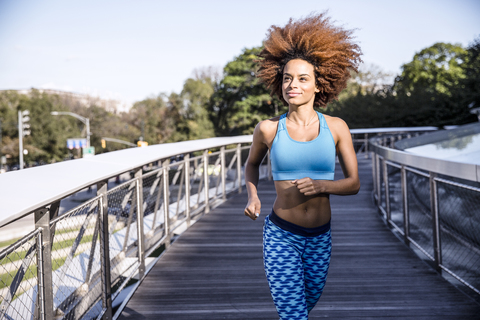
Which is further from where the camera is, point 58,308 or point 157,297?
point 157,297

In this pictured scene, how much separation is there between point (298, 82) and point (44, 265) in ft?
4.69

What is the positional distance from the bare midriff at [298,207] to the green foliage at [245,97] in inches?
1495

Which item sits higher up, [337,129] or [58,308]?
[337,129]

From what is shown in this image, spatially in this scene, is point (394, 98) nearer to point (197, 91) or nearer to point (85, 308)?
point (197, 91)

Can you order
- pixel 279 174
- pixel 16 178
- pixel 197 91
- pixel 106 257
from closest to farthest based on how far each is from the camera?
1. pixel 16 178
2. pixel 279 174
3. pixel 106 257
4. pixel 197 91

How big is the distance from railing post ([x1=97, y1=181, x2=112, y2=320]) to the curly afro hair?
128cm

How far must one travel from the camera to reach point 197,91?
188 ft

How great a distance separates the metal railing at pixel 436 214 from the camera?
3.91 m

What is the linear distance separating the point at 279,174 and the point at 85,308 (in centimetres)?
152

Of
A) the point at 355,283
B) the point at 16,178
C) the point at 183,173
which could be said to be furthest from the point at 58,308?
the point at 183,173

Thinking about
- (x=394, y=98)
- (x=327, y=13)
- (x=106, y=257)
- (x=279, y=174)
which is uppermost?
(x=394, y=98)

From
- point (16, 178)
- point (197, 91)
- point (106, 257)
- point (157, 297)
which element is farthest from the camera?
point (197, 91)

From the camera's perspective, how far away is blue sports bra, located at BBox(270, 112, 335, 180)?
2.07 m

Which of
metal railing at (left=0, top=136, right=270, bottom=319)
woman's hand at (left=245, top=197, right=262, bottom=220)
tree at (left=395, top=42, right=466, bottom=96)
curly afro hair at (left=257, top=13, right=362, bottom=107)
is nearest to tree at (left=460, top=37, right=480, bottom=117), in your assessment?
→ tree at (left=395, top=42, right=466, bottom=96)
